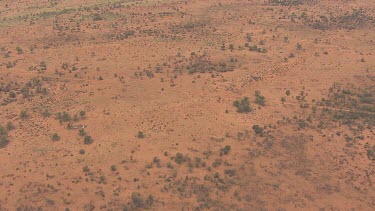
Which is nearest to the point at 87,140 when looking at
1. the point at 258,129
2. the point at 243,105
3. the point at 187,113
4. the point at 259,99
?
the point at 187,113

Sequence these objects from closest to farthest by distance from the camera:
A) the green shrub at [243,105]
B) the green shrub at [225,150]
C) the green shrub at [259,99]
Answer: the green shrub at [225,150] → the green shrub at [243,105] → the green shrub at [259,99]

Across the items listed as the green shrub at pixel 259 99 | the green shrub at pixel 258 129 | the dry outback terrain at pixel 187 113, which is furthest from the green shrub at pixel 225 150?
the green shrub at pixel 259 99

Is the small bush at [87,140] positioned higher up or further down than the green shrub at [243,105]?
further down

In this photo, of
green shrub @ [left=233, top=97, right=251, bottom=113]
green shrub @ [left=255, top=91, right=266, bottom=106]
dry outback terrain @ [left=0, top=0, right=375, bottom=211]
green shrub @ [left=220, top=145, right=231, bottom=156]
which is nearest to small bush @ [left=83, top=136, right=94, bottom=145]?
dry outback terrain @ [left=0, top=0, right=375, bottom=211]

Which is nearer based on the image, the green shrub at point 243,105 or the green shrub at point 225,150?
the green shrub at point 225,150

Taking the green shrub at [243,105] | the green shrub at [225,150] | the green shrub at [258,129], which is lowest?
the green shrub at [225,150]

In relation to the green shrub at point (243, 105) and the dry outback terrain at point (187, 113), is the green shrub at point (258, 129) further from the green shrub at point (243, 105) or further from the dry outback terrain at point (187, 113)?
the green shrub at point (243, 105)

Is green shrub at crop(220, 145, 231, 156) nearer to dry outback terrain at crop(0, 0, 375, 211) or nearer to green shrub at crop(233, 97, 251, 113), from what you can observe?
dry outback terrain at crop(0, 0, 375, 211)

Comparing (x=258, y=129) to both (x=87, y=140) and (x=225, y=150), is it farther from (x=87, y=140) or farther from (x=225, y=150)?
(x=87, y=140)
